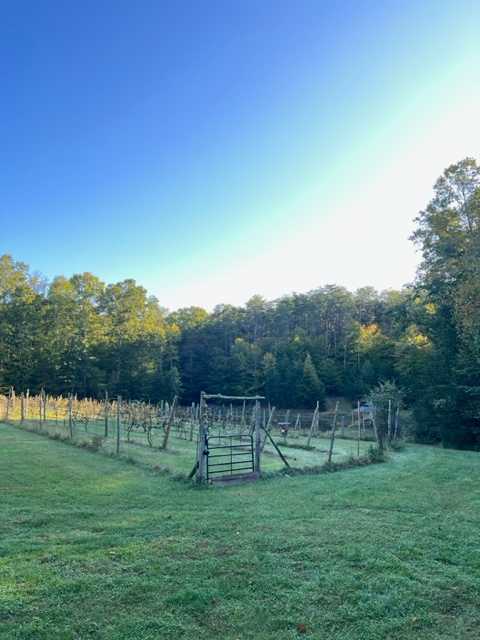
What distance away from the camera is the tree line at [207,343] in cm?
4478

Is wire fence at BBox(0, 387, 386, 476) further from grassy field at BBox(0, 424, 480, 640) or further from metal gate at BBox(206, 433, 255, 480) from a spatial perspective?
grassy field at BBox(0, 424, 480, 640)

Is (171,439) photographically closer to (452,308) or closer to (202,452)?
(202,452)

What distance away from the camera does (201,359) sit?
6028cm

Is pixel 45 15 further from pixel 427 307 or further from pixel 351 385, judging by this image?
pixel 351 385

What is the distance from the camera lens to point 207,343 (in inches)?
2411

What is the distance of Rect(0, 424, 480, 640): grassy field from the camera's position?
10.9ft

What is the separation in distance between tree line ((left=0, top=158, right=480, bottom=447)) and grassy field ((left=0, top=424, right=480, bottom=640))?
60.2 ft

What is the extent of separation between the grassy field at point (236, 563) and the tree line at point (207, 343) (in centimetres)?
1834

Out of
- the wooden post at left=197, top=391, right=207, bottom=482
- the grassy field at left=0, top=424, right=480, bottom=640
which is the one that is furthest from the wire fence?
the grassy field at left=0, top=424, right=480, bottom=640

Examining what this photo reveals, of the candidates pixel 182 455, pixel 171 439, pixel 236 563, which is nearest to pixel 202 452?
pixel 182 455

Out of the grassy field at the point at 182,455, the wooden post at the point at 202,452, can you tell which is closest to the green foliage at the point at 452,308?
the grassy field at the point at 182,455

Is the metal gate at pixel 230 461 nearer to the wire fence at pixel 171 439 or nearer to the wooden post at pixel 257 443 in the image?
the wooden post at pixel 257 443

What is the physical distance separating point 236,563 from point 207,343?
57.0m

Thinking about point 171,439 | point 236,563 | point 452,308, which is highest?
point 452,308
